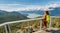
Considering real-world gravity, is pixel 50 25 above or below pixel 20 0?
below

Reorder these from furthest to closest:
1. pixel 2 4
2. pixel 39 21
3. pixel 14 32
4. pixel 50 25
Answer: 1. pixel 2 4
2. pixel 50 25
3. pixel 39 21
4. pixel 14 32

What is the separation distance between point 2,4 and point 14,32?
2756mm

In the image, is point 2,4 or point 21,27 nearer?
point 21,27

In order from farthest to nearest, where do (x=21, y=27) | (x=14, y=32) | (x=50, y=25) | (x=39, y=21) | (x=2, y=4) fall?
(x=2, y=4) < (x=50, y=25) < (x=39, y=21) < (x=21, y=27) < (x=14, y=32)

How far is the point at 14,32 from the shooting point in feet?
17.4

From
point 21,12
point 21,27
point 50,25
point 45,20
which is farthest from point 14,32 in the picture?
point 21,12

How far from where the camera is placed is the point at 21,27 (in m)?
5.94

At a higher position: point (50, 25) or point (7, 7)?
point (7, 7)

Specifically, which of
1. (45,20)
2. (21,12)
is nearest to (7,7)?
(21,12)

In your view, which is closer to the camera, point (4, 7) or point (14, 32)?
point (14, 32)

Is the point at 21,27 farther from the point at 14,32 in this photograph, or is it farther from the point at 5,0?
the point at 5,0

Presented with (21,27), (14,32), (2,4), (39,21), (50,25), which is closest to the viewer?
(14,32)

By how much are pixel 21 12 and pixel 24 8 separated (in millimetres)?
308

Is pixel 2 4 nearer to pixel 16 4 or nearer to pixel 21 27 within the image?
pixel 16 4
